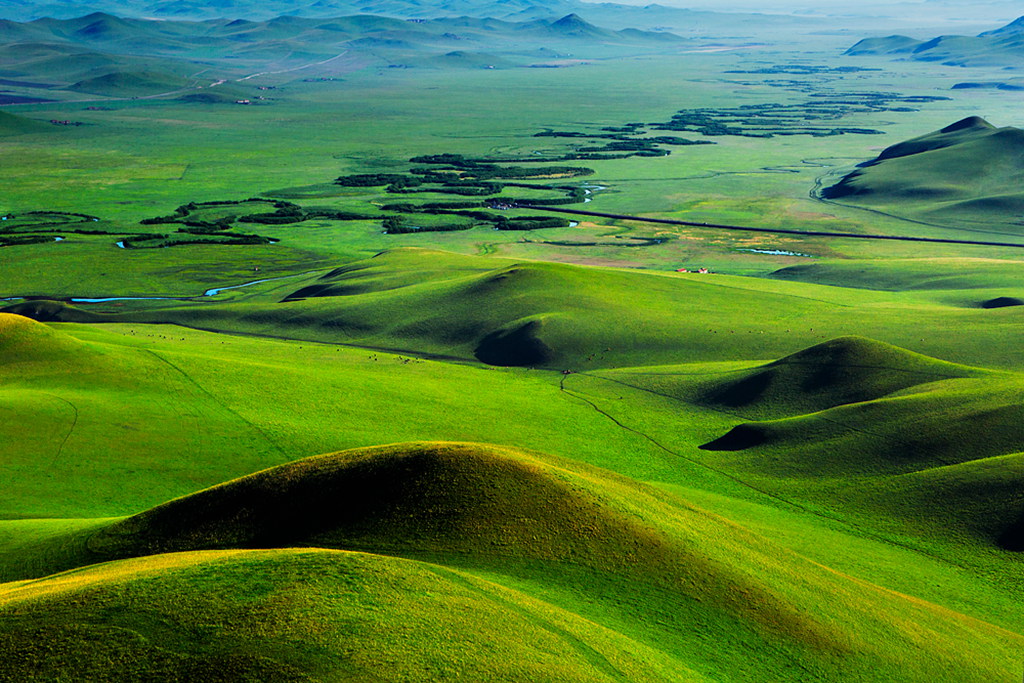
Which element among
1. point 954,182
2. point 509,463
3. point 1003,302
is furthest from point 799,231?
point 509,463

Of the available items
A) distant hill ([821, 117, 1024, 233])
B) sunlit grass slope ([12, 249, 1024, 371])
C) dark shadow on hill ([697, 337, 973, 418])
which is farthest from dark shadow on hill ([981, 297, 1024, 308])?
distant hill ([821, 117, 1024, 233])

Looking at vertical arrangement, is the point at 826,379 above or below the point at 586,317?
above

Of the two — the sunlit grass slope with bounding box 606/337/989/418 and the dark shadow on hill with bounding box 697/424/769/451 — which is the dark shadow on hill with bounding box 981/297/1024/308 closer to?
the sunlit grass slope with bounding box 606/337/989/418

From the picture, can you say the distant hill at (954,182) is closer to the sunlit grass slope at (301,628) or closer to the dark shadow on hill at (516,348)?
the dark shadow on hill at (516,348)

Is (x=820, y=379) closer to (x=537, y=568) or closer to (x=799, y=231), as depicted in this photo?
(x=537, y=568)

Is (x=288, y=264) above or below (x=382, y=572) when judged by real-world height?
below

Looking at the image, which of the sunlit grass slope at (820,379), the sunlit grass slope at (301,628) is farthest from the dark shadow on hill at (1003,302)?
the sunlit grass slope at (301,628)

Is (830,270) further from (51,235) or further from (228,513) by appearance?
(51,235)

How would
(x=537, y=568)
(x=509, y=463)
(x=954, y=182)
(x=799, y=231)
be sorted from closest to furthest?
1. (x=537, y=568)
2. (x=509, y=463)
3. (x=799, y=231)
4. (x=954, y=182)

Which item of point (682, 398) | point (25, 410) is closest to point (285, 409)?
point (25, 410)
